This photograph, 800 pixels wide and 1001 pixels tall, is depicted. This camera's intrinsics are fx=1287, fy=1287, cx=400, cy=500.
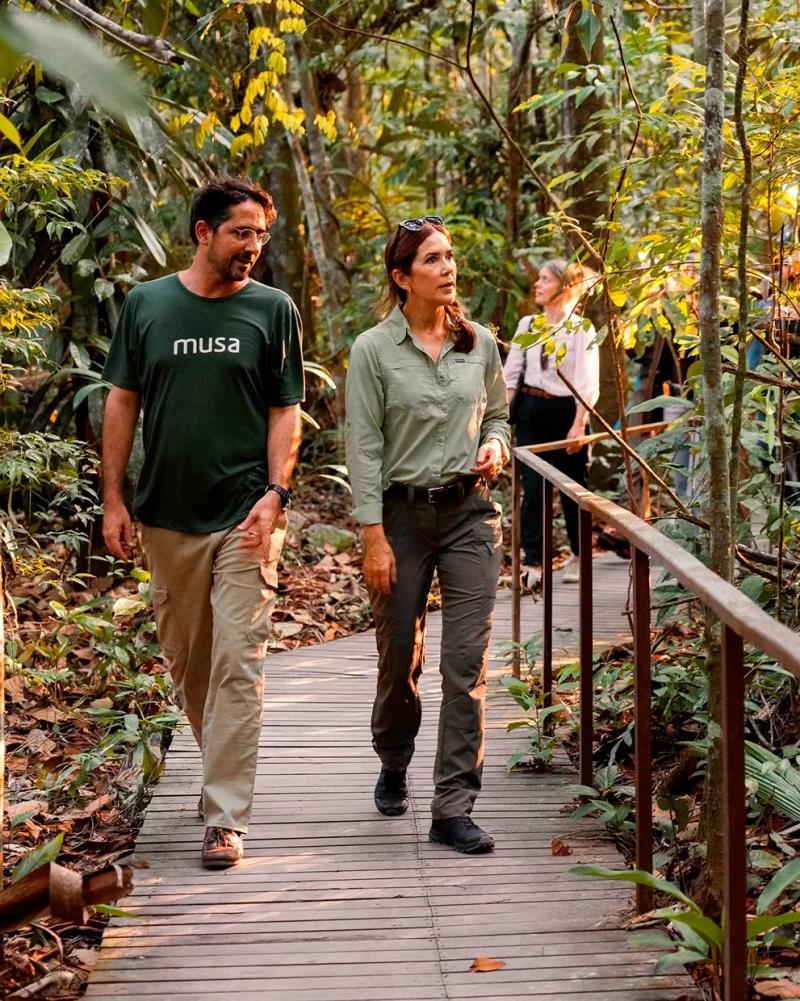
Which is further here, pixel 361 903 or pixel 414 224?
pixel 414 224

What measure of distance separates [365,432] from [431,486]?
0.27 meters

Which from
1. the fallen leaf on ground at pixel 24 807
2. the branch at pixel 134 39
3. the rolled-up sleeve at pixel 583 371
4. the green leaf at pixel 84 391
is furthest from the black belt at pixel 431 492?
the rolled-up sleeve at pixel 583 371

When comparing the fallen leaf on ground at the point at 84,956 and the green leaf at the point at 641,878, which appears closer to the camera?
the green leaf at the point at 641,878

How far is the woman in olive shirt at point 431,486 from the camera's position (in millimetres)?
4031

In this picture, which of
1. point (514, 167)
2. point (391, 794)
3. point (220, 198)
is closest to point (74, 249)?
point (220, 198)

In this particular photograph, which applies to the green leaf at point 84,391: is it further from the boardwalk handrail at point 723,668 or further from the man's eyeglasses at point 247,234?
the boardwalk handrail at point 723,668

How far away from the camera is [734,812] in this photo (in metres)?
2.58

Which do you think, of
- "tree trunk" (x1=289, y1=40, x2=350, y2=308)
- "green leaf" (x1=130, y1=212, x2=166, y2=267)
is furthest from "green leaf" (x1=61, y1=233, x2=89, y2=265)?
"tree trunk" (x1=289, y1=40, x2=350, y2=308)

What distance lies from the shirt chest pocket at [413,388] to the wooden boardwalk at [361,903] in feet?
4.53

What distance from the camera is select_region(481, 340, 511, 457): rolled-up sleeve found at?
4.22 meters

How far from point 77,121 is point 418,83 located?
19.6 ft

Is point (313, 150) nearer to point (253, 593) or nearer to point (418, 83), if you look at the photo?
point (418, 83)

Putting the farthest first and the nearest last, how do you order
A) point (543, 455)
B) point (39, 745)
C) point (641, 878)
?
point (543, 455) → point (39, 745) → point (641, 878)

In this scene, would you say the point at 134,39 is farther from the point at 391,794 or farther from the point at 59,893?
the point at 391,794
